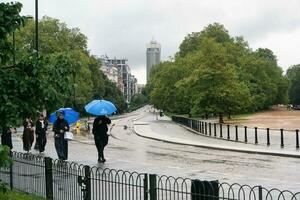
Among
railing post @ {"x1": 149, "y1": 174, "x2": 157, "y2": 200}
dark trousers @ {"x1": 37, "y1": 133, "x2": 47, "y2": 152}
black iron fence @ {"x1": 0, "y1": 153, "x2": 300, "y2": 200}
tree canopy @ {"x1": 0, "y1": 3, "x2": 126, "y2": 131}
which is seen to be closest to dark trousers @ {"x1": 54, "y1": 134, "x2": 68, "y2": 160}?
dark trousers @ {"x1": 37, "y1": 133, "x2": 47, "y2": 152}

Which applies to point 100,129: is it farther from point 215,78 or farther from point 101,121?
point 215,78

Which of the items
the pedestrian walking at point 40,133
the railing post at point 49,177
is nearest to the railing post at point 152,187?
the railing post at point 49,177

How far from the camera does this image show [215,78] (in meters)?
55.3

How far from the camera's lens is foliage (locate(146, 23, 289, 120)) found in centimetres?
5491

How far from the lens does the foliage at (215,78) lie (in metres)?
54.9

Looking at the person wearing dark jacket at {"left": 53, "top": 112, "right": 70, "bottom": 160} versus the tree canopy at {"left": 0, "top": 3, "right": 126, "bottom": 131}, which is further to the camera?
the person wearing dark jacket at {"left": 53, "top": 112, "right": 70, "bottom": 160}

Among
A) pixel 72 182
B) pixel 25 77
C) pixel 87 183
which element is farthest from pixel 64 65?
pixel 72 182

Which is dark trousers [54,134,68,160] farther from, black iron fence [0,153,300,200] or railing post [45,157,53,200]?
railing post [45,157,53,200]

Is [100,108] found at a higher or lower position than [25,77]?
lower

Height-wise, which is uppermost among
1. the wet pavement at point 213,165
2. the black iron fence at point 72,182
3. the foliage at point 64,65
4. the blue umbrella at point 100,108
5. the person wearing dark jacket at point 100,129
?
the foliage at point 64,65

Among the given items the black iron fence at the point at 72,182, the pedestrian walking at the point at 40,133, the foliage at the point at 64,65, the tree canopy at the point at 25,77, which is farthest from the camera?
the pedestrian walking at the point at 40,133

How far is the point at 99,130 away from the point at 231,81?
122ft

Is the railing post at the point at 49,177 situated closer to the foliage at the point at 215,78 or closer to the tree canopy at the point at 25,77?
the tree canopy at the point at 25,77

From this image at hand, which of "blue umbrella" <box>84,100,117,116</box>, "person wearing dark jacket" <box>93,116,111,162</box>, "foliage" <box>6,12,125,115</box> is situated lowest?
"person wearing dark jacket" <box>93,116,111,162</box>
